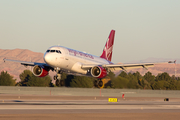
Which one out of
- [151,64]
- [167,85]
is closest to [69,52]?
[151,64]

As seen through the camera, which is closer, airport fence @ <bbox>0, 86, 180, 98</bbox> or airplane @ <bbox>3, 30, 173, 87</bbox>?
airplane @ <bbox>3, 30, 173, 87</bbox>

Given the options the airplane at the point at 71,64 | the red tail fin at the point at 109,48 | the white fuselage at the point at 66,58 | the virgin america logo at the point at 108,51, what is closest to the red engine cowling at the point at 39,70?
the airplane at the point at 71,64

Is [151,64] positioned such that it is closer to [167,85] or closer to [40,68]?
[40,68]

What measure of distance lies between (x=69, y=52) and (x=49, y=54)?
155 inches

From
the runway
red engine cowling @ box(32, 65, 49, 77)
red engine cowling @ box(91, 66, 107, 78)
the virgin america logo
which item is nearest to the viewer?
the runway

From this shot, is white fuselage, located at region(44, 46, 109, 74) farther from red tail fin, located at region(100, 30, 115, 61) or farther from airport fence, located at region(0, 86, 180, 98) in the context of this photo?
airport fence, located at region(0, 86, 180, 98)

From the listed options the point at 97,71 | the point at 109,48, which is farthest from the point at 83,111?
Answer: the point at 109,48

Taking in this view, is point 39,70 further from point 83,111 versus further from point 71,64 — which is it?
point 83,111

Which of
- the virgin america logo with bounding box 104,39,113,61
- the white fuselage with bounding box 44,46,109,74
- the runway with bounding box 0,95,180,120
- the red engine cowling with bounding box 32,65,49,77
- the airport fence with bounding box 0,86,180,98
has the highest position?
A: the virgin america logo with bounding box 104,39,113,61

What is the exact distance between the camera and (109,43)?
3054 inches

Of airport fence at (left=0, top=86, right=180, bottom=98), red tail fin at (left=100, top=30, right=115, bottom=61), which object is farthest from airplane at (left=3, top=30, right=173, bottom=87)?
airport fence at (left=0, top=86, right=180, bottom=98)

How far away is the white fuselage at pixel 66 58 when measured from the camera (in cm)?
4888

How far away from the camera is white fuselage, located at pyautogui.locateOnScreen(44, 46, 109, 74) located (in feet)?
160

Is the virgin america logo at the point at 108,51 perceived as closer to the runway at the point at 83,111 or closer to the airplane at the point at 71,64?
the airplane at the point at 71,64
